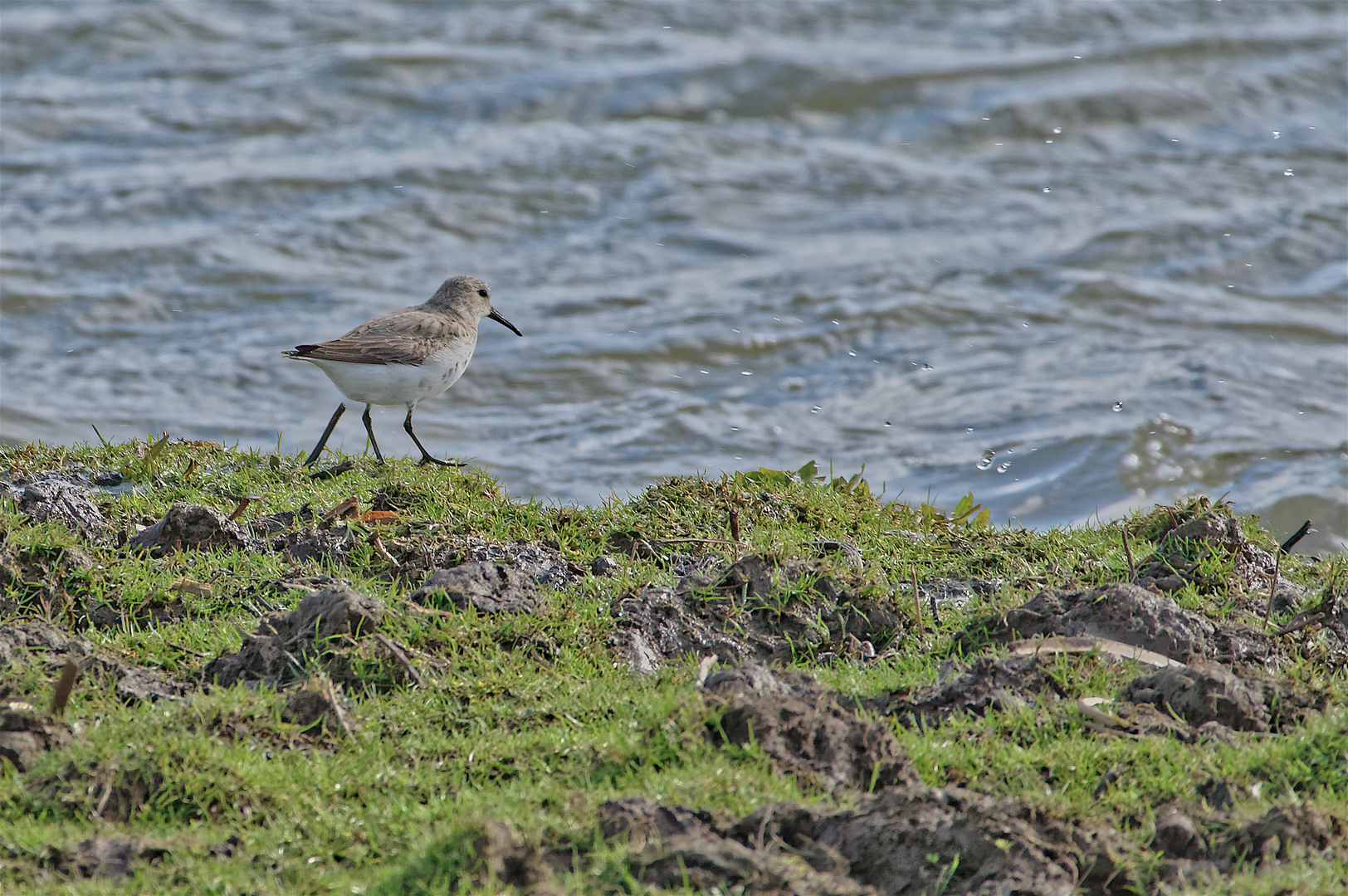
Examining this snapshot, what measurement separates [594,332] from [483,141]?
524 cm

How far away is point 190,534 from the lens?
18.1 feet

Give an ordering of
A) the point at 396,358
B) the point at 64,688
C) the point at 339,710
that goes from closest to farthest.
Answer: the point at 64,688, the point at 339,710, the point at 396,358

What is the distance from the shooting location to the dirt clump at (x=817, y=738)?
370 cm

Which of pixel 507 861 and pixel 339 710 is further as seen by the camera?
pixel 339 710

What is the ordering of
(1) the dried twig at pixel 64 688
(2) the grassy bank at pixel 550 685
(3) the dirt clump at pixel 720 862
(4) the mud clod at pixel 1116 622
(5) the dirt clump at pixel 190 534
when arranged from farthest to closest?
(5) the dirt clump at pixel 190 534 → (4) the mud clod at pixel 1116 622 → (1) the dried twig at pixel 64 688 → (2) the grassy bank at pixel 550 685 → (3) the dirt clump at pixel 720 862

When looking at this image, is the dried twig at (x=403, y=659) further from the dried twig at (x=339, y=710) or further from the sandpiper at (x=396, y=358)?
the sandpiper at (x=396, y=358)

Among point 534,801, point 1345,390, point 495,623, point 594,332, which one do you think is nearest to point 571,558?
point 495,623

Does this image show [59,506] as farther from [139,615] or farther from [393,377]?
[393,377]

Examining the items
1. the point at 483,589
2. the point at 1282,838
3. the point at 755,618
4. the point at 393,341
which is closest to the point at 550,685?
the point at 483,589

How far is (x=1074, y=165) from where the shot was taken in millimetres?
16484

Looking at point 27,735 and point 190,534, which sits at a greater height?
point 27,735

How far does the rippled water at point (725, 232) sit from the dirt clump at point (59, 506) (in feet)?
11.9

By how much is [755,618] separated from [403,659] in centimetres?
140

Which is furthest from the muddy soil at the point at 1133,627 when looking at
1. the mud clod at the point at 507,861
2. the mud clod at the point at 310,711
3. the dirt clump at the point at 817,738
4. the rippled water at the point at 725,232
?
the rippled water at the point at 725,232
